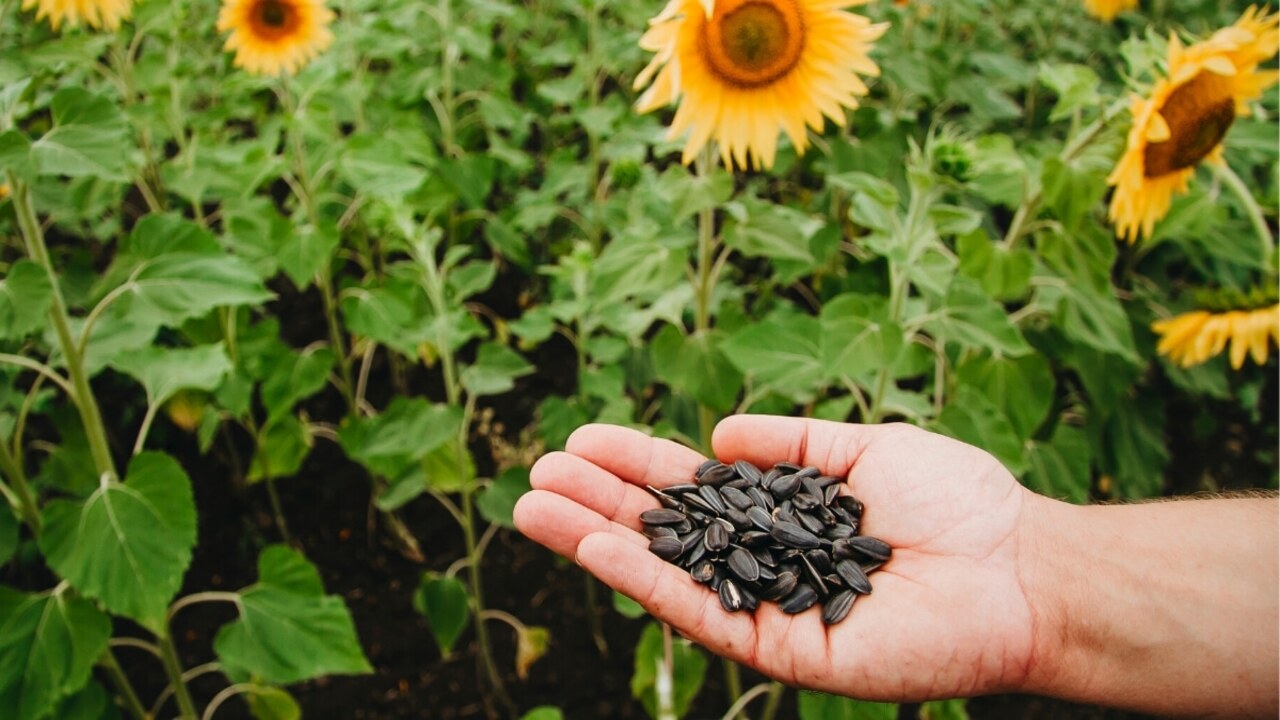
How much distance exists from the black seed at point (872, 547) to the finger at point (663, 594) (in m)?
0.31

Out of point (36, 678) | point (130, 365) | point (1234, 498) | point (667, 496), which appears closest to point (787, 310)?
point (667, 496)

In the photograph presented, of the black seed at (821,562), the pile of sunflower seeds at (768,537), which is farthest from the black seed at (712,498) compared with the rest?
the black seed at (821,562)

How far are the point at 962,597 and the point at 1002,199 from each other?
56.5 inches

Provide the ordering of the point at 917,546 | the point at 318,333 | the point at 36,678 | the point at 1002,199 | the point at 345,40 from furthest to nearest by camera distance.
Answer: the point at 318,333 → the point at 345,40 → the point at 1002,199 → the point at 36,678 → the point at 917,546

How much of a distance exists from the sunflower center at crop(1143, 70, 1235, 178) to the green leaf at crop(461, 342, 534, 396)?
1803 mm

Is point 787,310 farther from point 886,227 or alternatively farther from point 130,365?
point 130,365

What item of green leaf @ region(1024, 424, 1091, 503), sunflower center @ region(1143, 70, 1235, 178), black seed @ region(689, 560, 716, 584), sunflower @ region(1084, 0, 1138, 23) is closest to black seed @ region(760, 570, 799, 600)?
A: black seed @ region(689, 560, 716, 584)

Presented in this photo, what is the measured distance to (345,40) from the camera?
143 inches

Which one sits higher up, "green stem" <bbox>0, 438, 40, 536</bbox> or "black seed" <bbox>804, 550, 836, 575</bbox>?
"green stem" <bbox>0, 438, 40, 536</bbox>

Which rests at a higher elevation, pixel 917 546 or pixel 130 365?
pixel 130 365

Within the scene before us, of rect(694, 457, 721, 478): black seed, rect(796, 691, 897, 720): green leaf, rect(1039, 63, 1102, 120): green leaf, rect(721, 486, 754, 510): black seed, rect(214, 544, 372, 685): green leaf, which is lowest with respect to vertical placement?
rect(796, 691, 897, 720): green leaf

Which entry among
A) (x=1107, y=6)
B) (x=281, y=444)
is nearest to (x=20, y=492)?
(x=281, y=444)

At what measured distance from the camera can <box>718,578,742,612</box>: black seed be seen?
1.71 metres

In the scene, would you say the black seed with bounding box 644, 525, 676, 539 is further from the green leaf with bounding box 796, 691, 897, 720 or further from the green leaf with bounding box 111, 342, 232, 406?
the green leaf with bounding box 111, 342, 232, 406
